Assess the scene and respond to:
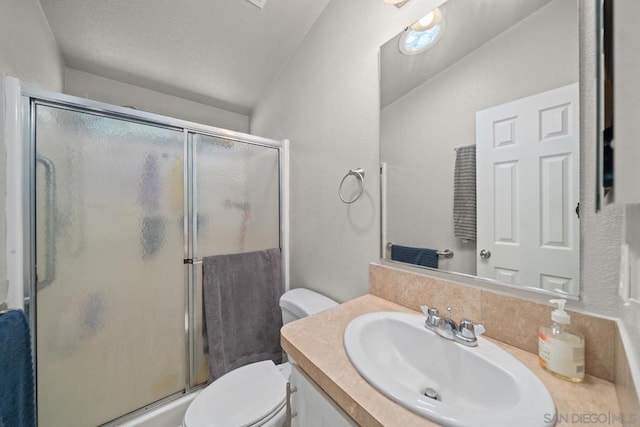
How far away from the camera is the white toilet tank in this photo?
1258 millimetres

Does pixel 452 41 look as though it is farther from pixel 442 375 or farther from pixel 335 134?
pixel 442 375

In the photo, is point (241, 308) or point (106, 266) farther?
point (241, 308)

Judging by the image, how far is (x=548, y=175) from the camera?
0.68 meters

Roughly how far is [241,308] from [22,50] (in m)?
1.54

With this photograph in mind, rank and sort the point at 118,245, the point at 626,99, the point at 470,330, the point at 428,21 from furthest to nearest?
the point at 118,245 < the point at 428,21 < the point at 470,330 < the point at 626,99

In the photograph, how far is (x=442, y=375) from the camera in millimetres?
708

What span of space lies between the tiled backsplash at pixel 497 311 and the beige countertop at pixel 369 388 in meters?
0.04

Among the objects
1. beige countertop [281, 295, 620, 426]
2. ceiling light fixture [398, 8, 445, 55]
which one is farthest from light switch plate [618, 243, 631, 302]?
ceiling light fixture [398, 8, 445, 55]

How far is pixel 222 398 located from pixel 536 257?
1.34m

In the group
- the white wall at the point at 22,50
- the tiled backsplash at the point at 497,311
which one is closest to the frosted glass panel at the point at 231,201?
the white wall at the point at 22,50

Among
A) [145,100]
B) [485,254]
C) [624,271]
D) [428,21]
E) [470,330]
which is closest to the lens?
[624,271]

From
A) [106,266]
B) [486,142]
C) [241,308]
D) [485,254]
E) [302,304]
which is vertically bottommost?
[241,308]

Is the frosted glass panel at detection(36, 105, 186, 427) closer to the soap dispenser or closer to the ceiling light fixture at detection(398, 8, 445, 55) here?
the ceiling light fixture at detection(398, 8, 445, 55)

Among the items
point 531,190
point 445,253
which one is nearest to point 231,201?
point 445,253
